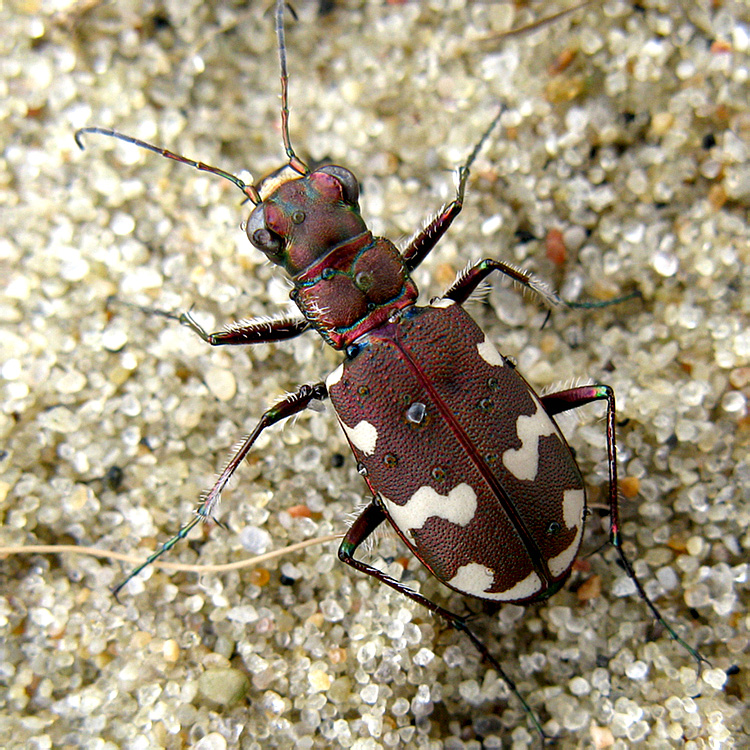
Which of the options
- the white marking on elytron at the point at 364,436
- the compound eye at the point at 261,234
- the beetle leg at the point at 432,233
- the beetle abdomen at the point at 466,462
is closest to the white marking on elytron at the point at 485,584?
the beetle abdomen at the point at 466,462

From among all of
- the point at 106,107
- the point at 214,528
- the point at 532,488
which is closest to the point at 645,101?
the point at 532,488

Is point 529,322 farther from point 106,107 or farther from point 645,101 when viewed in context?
point 106,107

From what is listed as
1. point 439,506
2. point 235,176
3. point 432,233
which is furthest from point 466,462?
A: point 235,176

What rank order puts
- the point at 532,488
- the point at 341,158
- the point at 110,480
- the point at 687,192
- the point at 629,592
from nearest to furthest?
1. the point at 532,488
2. the point at 629,592
3. the point at 110,480
4. the point at 687,192
5. the point at 341,158

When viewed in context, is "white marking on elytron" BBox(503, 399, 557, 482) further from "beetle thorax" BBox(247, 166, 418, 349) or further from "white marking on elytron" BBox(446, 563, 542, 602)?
"beetle thorax" BBox(247, 166, 418, 349)

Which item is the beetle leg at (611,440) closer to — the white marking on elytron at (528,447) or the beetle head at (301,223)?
the white marking on elytron at (528,447)

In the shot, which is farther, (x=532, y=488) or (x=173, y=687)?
(x=173, y=687)

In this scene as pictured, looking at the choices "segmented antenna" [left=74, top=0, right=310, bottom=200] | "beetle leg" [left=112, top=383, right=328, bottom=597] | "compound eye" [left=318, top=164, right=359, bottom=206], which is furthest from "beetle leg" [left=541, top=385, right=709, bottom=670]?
"segmented antenna" [left=74, top=0, right=310, bottom=200]
